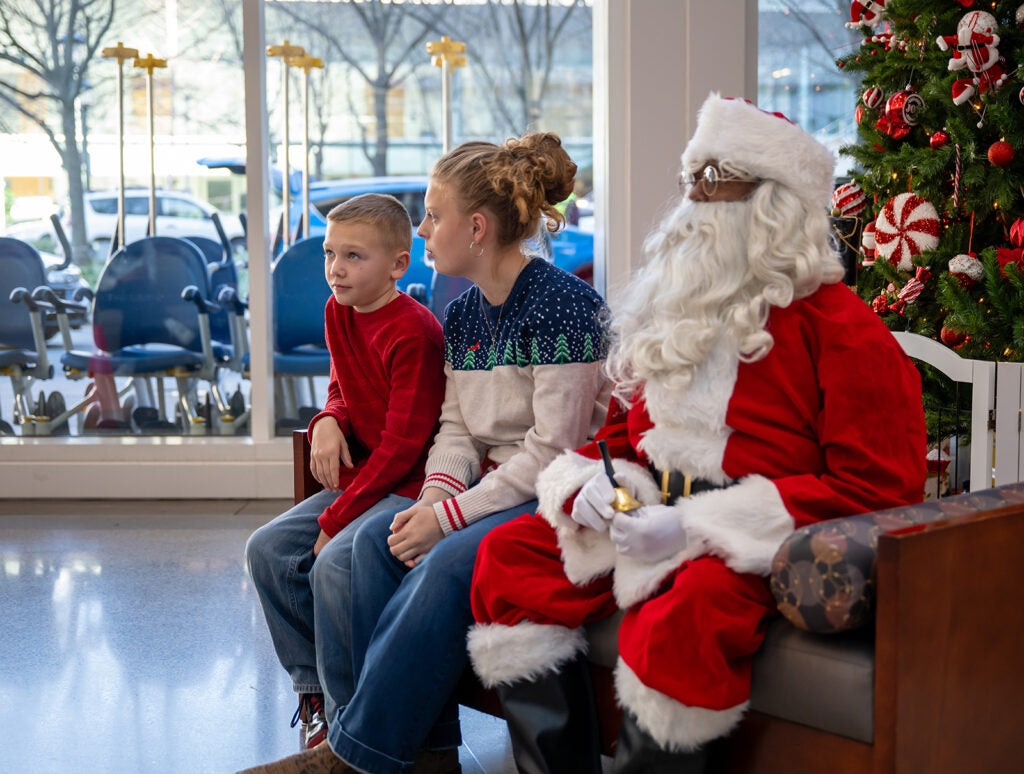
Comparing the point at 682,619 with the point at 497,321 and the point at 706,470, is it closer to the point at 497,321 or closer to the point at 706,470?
the point at 706,470

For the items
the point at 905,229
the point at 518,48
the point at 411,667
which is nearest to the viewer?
the point at 411,667

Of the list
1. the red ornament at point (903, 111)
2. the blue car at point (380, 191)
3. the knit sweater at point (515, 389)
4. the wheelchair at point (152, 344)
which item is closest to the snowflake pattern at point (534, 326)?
the knit sweater at point (515, 389)

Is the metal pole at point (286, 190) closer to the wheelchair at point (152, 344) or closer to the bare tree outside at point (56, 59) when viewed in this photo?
the wheelchair at point (152, 344)

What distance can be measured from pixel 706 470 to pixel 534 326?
489 millimetres

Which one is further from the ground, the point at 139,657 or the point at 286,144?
the point at 286,144

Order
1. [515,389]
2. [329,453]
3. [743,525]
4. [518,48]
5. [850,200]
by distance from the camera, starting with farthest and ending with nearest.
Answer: [518,48]
[850,200]
[329,453]
[515,389]
[743,525]

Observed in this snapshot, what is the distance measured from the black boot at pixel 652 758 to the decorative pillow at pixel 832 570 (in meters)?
0.23

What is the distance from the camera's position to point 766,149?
1750mm

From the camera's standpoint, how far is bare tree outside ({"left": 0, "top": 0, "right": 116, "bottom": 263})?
14.9ft

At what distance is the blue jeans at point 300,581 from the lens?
2082 millimetres

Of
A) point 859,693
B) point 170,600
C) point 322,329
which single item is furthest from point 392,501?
point 322,329

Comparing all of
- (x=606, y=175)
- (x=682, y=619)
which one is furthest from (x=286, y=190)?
(x=682, y=619)

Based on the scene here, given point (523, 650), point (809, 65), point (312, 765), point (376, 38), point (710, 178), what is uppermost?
point (376, 38)

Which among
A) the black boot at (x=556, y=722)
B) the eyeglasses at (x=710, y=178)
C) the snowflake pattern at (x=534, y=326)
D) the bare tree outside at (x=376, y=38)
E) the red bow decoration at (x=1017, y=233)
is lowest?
the black boot at (x=556, y=722)
